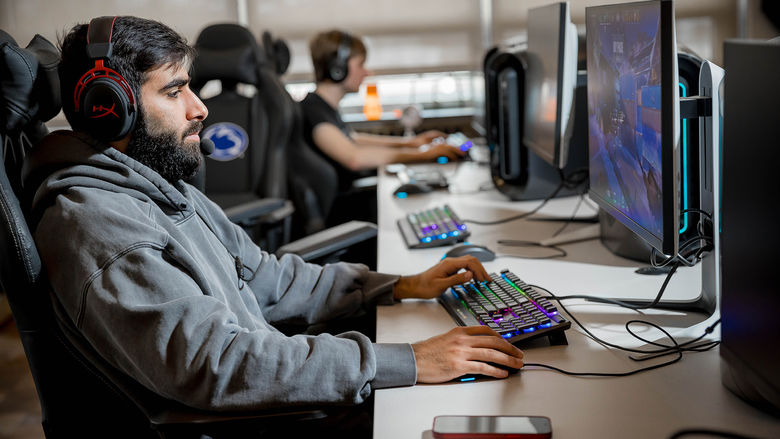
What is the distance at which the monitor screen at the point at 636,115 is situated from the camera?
41.2 inches

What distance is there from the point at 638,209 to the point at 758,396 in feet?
1.35

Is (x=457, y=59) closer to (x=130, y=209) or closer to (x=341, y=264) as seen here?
(x=341, y=264)

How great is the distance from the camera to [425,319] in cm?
133

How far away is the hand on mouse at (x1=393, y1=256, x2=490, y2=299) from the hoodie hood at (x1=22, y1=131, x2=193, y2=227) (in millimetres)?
484

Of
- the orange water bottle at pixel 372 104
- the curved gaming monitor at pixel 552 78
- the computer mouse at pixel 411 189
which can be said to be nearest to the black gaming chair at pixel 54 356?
the curved gaming monitor at pixel 552 78

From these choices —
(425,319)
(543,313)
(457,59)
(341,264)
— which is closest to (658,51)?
(543,313)

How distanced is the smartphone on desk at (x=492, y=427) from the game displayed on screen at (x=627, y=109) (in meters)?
0.40

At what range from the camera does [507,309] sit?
124 cm

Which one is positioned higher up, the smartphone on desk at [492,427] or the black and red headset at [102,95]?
the black and red headset at [102,95]

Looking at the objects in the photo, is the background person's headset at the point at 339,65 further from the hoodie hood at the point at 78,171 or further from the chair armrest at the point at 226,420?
the chair armrest at the point at 226,420

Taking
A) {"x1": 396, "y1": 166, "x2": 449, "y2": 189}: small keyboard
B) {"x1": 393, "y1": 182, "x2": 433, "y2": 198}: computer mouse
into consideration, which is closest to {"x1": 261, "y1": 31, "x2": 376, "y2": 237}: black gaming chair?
{"x1": 396, "y1": 166, "x2": 449, "y2": 189}: small keyboard

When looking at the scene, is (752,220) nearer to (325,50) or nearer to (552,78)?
(552,78)

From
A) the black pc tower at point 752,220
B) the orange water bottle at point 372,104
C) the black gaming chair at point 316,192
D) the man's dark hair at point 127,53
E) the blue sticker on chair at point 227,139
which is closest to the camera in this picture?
the black pc tower at point 752,220

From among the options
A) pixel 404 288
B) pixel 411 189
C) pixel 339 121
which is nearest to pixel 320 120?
pixel 339 121
